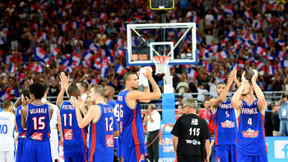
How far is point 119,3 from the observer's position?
28.5 meters

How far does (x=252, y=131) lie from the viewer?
10.3 meters

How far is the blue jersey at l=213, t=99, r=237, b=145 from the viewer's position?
11.5 metres

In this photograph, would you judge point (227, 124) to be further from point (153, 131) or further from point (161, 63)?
point (153, 131)

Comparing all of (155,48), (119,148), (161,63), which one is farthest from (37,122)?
(155,48)

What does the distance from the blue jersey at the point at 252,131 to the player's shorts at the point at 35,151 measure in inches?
169

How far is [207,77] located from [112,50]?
20.1ft

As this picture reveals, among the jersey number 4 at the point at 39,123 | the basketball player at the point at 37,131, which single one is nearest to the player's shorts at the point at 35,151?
the basketball player at the point at 37,131

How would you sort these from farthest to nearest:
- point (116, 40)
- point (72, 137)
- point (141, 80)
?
point (116, 40) → point (72, 137) → point (141, 80)

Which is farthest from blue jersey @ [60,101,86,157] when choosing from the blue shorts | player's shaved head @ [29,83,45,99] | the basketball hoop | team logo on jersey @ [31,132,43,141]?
the basketball hoop

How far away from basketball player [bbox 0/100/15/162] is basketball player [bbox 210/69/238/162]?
513 centimetres

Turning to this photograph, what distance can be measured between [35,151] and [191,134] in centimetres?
338

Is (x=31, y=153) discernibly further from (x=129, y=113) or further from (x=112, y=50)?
(x=112, y=50)

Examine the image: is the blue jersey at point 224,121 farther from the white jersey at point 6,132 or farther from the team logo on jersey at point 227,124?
the white jersey at point 6,132

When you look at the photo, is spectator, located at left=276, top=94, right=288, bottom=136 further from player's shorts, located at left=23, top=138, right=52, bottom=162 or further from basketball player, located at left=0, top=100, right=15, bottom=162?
player's shorts, located at left=23, top=138, right=52, bottom=162
